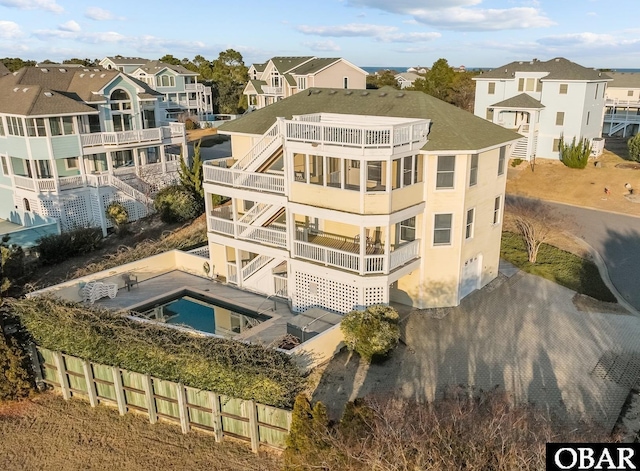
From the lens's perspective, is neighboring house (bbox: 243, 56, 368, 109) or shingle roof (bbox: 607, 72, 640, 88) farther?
shingle roof (bbox: 607, 72, 640, 88)

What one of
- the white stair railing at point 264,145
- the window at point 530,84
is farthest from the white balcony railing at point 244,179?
the window at point 530,84

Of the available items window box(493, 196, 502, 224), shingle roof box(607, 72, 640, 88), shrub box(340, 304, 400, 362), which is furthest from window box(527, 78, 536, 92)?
shrub box(340, 304, 400, 362)

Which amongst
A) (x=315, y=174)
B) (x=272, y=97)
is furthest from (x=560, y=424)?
(x=272, y=97)

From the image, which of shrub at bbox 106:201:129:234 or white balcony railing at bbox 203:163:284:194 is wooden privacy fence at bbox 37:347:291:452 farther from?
shrub at bbox 106:201:129:234

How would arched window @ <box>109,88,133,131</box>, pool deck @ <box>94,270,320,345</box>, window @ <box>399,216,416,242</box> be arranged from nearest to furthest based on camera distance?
1. pool deck @ <box>94,270,320,345</box>
2. window @ <box>399,216,416,242</box>
3. arched window @ <box>109,88,133,131</box>

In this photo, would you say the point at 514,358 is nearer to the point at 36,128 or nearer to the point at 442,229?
the point at 442,229

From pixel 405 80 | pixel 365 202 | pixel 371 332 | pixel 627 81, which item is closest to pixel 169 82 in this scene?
pixel 405 80
